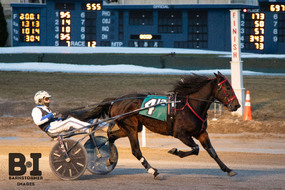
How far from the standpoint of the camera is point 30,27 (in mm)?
28859

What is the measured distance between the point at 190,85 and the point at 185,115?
589mm

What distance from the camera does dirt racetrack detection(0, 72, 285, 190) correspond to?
917 cm

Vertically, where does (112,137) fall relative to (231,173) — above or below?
above

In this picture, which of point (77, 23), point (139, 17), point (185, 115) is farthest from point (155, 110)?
point (77, 23)

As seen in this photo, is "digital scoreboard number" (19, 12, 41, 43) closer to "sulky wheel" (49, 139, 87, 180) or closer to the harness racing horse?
the harness racing horse

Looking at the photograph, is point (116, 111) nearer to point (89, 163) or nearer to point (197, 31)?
point (89, 163)

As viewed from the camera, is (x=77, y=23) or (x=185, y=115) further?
(x=77, y=23)

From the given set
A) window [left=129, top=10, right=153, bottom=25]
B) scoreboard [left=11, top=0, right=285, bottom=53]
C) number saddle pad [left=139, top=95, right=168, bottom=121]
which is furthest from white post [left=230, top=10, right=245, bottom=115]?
window [left=129, top=10, right=153, bottom=25]

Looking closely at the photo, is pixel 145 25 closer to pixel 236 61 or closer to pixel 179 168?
pixel 236 61

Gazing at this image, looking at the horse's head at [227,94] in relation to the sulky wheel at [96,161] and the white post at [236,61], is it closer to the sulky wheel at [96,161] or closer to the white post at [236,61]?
the sulky wheel at [96,161]

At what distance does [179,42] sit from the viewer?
2839 cm

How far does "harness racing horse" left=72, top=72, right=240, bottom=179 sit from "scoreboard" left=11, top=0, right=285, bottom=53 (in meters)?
18.2

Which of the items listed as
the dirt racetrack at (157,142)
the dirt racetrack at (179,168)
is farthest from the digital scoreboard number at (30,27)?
the dirt racetrack at (179,168)

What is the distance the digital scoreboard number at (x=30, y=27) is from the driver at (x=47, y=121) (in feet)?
63.9
